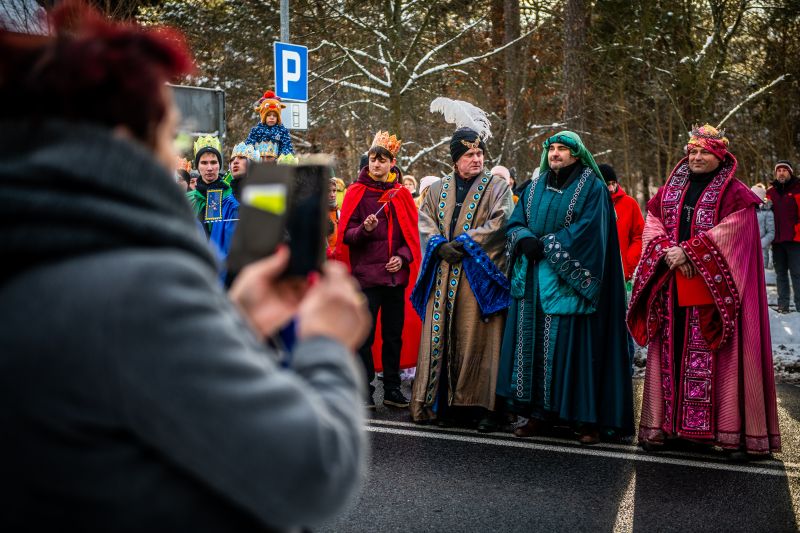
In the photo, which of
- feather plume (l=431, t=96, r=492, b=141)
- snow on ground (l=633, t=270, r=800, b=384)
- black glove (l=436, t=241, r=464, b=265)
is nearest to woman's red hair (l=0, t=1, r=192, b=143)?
black glove (l=436, t=241, r=464, b=265)

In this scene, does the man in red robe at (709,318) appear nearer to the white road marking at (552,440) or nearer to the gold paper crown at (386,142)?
the white road marking at (552,440)

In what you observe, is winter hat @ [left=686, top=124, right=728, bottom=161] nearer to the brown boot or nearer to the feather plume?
the brown boot

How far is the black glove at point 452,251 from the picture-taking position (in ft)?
21.1

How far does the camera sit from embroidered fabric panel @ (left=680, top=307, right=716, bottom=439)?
5.55 metres

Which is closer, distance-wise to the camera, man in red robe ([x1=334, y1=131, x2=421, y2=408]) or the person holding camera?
the person holding camera

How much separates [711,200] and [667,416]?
1483 millimetres

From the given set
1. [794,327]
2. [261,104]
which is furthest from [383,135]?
[794,327]

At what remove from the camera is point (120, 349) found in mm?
1117

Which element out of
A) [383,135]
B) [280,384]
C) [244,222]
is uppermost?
[383,135]

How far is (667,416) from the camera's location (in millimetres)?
5680

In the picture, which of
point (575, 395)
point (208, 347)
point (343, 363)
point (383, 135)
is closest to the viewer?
point (208, 347)

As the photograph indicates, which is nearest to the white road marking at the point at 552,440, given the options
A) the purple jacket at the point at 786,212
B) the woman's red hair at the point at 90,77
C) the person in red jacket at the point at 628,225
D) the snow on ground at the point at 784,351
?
the snow on ground at the point at 784,351

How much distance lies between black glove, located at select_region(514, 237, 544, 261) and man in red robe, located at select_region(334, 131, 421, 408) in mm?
1409

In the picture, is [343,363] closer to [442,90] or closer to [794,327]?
[794,327]
